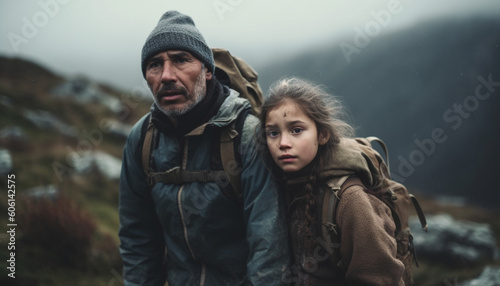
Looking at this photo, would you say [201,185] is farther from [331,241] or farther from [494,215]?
[494,215]

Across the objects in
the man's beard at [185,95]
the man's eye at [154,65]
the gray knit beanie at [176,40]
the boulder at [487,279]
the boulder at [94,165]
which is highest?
the boulder at [94,165]

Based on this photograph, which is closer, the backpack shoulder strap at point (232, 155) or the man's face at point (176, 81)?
the backpack shoulder strap at point (232, 155)

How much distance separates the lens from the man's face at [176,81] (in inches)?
111

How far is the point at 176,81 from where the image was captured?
9.25ft

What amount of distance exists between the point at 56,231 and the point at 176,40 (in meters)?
5.63

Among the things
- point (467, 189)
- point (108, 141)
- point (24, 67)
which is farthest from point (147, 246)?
point (24, 67)

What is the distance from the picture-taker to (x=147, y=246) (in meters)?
3.21

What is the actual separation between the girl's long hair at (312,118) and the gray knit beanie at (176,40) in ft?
2.30

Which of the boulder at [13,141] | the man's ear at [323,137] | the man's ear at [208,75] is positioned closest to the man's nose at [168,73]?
the man's ear at [208,75]

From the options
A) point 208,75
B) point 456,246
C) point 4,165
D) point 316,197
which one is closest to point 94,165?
point 4,165

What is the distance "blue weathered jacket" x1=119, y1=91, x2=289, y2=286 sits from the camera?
8.04ft

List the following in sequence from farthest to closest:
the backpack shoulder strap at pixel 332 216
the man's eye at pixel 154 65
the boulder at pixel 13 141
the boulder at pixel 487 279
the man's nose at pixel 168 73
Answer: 1. the boulder at pixel 13 141
2. the boulder at pixel 487 279
3. the man's eye at pixel 154 65
4. the man's nose at pixel 168 73
5. the backpack shoulder strap at pixel 332 216

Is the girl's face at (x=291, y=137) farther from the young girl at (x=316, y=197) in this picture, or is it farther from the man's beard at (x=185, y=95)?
the man's beard at (x=185, y=95)

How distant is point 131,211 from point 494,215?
27017mm
